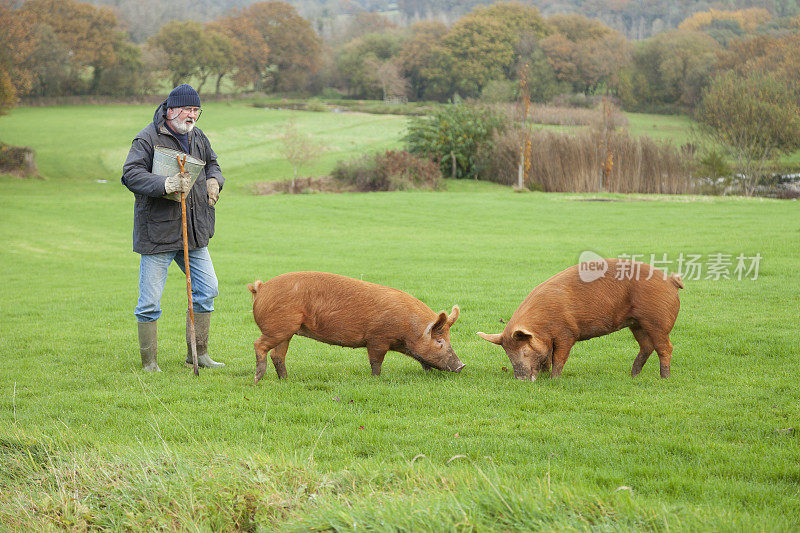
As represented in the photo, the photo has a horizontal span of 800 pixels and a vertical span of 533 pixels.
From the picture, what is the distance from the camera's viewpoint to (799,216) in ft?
82.2

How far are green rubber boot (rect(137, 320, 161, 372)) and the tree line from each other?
1823 inches

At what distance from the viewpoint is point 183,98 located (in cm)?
817

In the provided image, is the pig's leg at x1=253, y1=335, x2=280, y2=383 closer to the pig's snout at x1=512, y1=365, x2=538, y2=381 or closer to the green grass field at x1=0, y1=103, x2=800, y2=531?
the green grass field at x1=0, y1=103, x2=800, y2=531

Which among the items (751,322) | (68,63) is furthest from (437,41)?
(751,322)

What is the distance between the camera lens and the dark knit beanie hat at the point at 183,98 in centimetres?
816

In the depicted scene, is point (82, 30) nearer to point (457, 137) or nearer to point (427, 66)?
point (427, 66)

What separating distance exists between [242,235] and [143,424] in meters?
19.3

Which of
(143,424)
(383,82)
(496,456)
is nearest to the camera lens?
(496,456)

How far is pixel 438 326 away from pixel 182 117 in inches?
147

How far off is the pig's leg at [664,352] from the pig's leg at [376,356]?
2.84 metres

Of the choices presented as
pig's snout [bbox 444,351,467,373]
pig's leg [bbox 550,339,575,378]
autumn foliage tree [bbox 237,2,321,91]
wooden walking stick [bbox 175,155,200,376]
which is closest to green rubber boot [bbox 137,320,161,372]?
wooden walking stick [bbox 175,155,200,376]

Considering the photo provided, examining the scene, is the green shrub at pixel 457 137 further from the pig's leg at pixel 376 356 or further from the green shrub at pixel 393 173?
the pig's leg at pixel 376 356

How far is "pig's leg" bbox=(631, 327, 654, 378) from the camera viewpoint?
7.78 m

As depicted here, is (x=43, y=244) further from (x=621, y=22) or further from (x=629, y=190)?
(x=621, y=22)
